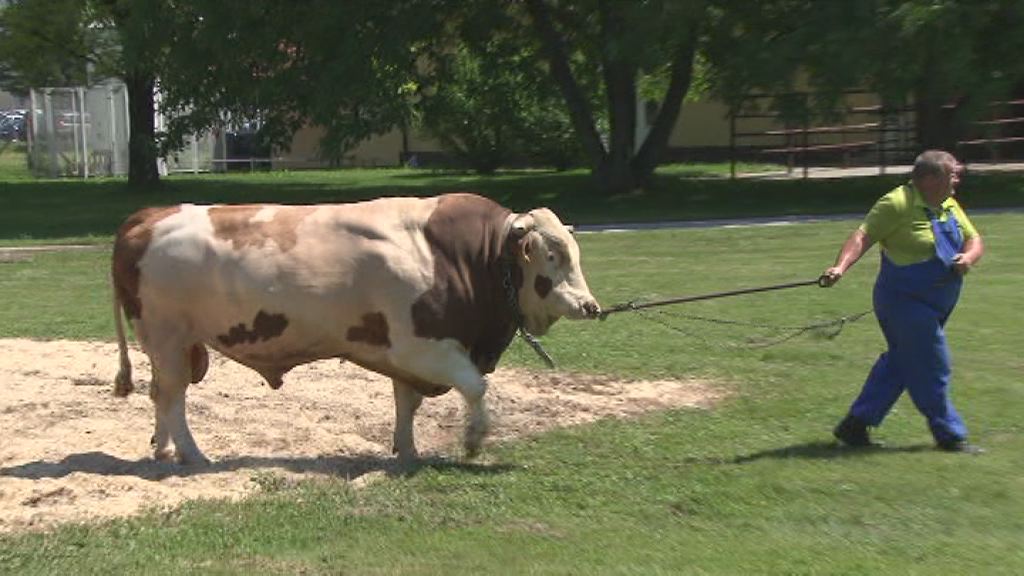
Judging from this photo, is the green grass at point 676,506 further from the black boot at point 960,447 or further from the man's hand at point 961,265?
the man's hand at point 961,265

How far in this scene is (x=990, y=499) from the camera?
7148 mm

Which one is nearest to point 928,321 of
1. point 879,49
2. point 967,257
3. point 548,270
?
point 967,257

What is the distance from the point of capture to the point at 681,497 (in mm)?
7395

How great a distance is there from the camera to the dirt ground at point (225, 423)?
754cm

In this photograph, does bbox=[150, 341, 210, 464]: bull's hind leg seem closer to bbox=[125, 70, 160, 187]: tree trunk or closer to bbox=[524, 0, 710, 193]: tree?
bbox=[524, 0, 710, 193]: tree

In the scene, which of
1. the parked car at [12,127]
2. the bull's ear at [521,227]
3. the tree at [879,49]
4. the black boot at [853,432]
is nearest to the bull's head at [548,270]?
the bull's ear at [521,227]

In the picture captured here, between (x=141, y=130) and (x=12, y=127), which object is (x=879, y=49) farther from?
(x=12, y=127)

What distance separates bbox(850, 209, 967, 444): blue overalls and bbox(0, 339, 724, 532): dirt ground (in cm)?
208

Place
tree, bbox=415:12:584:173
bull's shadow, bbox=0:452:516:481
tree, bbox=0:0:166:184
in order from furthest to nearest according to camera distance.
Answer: tree, bbox=0:0:166:184, tree, bbox=415:12:584:173, bull's shadow, bbox=0:452:516:481

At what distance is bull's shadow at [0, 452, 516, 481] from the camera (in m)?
7.98

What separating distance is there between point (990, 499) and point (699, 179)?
95.1 ft

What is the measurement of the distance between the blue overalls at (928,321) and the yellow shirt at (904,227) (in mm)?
42

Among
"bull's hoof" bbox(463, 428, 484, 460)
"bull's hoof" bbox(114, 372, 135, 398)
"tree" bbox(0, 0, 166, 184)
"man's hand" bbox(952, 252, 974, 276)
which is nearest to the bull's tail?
"bull's hoof" bbox(114, 372, 135, 398)

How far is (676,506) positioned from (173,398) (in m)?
3.01
